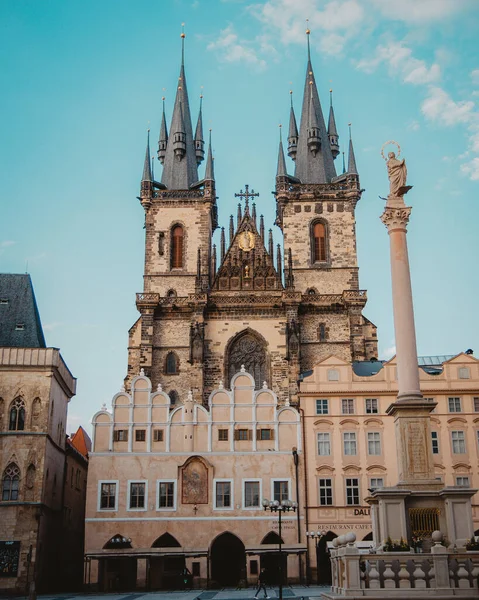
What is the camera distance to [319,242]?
61.3 metres

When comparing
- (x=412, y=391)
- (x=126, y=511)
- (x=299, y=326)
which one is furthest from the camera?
(x=299, y=326)

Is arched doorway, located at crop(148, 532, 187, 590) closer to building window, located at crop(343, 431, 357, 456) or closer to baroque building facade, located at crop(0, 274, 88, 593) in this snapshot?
baroque building facade, located at crop(0, 274, 88, 593)

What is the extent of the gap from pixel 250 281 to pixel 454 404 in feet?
66.0

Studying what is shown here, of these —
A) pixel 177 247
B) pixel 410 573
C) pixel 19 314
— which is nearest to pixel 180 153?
pixel 177 247

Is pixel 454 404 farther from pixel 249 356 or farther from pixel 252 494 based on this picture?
pixel 249 356

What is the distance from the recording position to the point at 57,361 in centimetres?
4262

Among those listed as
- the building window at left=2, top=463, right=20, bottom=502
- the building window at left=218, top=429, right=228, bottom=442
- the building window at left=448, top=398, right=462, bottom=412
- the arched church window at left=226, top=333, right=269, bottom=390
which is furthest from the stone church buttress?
the building window at left=2, top=463, right=20, bottom=502

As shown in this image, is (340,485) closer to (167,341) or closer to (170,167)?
(167,341)

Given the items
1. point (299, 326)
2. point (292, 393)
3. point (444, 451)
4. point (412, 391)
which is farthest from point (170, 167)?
point (412, 391)

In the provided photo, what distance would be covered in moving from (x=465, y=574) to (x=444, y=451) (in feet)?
82.7

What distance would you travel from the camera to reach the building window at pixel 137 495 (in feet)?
135

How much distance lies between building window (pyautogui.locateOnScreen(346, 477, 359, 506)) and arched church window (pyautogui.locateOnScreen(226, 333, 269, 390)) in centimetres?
1439

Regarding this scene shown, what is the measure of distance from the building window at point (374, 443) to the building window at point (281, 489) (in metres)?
5.08

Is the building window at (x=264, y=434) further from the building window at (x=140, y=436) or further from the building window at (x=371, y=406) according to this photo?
the building window at (x=140, y=436)
